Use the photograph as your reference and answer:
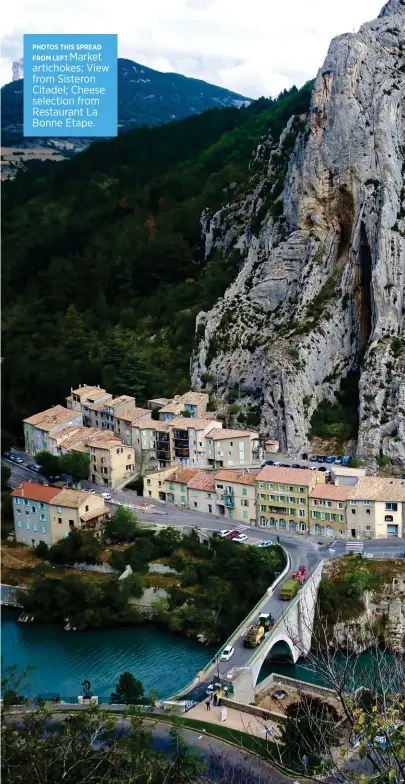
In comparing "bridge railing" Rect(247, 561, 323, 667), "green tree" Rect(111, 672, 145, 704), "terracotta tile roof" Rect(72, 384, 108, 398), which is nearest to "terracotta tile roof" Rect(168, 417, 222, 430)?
"terracotta tile roof" Rect(72, 384, 108, 398)

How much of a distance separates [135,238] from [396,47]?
48.1 feet

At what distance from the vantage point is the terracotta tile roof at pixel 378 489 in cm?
2611

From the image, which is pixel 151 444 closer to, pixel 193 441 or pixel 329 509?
pixel 193 441

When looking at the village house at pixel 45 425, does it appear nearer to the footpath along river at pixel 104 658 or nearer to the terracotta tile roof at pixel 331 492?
the footpath along river at pixel 104 658

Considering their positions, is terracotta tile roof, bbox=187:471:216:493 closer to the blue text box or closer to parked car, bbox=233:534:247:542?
parked car, bbox=233:534:247:542

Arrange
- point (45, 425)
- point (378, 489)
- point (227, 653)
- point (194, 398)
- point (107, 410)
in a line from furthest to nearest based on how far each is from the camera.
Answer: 1. point (45, 425)
2. point (107, 410)
3. point (194, 398)
4. point (378, 489)
5. point (227, 653)

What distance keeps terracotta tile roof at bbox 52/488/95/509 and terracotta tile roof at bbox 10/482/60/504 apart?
0.18 meters

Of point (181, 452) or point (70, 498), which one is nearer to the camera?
point (70, 498)

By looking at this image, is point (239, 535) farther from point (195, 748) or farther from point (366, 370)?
point (195, 748)

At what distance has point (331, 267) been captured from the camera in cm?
3484

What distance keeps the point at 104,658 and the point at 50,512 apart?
20.2ft

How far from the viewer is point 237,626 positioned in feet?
77.0

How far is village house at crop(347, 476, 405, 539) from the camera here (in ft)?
85.5

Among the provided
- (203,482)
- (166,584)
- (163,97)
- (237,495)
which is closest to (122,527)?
(166,584)
